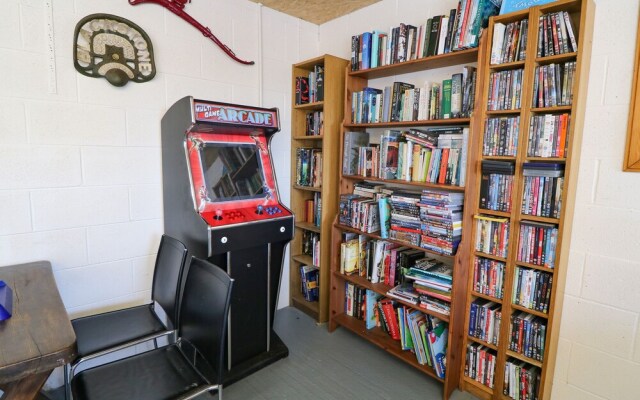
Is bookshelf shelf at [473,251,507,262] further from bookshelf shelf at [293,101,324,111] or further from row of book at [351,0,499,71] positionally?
bookshelf shelf at [293,101,324,111]

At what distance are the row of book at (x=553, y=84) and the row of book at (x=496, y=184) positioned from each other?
1.03 ft

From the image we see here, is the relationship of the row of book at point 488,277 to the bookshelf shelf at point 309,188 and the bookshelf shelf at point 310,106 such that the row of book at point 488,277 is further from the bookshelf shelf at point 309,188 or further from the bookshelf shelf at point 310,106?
the bookshelf shelf at point 310,106

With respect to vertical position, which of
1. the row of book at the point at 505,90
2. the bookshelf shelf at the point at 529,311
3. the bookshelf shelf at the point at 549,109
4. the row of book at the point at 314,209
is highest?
the row of book at the point at 505,90

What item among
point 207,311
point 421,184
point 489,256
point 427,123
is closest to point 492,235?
point 489,256

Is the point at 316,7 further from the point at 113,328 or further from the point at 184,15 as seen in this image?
the point at 113,328

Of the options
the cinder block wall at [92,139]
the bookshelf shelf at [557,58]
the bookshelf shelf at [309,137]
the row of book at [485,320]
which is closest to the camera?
the bookshelf shelf at [557,58]

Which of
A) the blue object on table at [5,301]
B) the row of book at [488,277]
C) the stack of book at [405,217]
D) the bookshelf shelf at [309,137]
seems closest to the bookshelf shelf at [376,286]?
the row of book at [488,277]

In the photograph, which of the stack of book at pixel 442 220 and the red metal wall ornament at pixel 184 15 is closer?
the stack of book at pixel 442 220

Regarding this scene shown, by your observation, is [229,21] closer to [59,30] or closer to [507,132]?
[59,30]

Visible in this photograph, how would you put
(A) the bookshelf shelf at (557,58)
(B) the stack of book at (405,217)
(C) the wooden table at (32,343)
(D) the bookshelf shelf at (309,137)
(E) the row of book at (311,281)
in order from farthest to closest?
(E) the row of book at (311,281)
(D) the bookshelf shelf at (309,137)
(B) the stack of book at (405,217)
(A) the bookshelf shelf at (557,58)
(C) the wooden table at (32,343)

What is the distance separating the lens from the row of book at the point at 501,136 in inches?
68.9

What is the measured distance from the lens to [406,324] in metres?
2.24

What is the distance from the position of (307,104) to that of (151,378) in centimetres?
201

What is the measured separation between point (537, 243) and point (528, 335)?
0.47 metres
